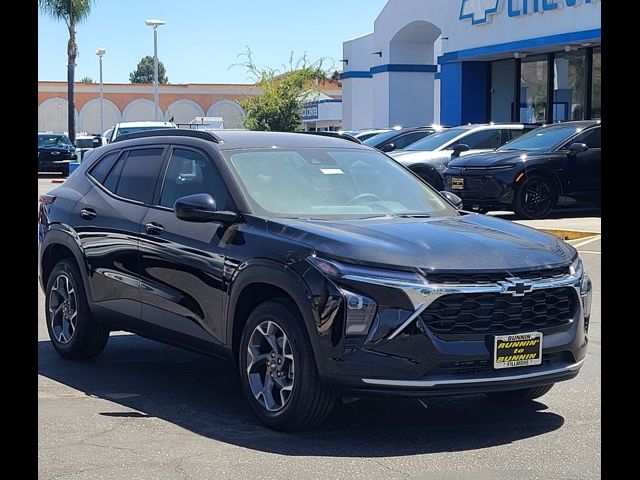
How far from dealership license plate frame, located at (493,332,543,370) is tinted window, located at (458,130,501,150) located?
48.4 ft

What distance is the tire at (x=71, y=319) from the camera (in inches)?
296

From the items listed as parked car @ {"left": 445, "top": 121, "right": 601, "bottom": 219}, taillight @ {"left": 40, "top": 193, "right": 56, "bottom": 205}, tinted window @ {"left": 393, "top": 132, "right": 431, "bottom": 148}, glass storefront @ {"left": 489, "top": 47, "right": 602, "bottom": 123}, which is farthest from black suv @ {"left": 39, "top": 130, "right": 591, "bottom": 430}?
glass storefront @ {"left": 489, "top": 47, "right": 602, "bottom": 123}

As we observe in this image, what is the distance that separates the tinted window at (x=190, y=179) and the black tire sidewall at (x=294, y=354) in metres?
0.92

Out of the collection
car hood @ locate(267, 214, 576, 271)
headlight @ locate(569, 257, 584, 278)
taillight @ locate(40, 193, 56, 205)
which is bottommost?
headlight @ locate(569, 257, 584, 278)

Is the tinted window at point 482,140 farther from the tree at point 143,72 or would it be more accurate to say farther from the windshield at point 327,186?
the tree at point 143,72

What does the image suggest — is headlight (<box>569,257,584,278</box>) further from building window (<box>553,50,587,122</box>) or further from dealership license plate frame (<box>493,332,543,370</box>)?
building window (<box>553,50,587,122</box>)

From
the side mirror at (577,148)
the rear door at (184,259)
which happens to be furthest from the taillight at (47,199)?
the side mirror at (577,148)

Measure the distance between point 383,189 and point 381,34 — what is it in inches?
1251

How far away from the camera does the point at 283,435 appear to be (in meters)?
5.70

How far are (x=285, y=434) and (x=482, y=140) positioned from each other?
591 inches

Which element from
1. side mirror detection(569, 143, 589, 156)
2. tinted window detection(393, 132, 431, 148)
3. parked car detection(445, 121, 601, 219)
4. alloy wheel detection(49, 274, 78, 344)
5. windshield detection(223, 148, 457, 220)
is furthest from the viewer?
tinted window detection(393, 132, 431, 148)

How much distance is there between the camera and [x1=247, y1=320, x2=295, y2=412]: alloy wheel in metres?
5.71
